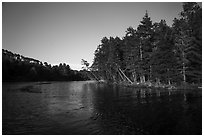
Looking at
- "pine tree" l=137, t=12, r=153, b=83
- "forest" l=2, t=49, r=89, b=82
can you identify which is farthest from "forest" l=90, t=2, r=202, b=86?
"forest" l=2, t=49, r=89, b=82

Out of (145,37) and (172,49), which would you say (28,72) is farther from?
(172,49)

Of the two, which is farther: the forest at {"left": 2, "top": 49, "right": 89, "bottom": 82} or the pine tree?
the forest at {"left": 2, "top": 49, "right": 89, "bottom": 82}

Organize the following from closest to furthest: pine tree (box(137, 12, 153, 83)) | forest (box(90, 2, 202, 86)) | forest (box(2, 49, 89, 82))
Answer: forest (box(90, 2, 202, 86))
pine tree (box(137, 12, 153, 83))
forest (box(2, 49, 89, 82))

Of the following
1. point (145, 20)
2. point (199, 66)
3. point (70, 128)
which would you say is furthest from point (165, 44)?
point (70, 128)

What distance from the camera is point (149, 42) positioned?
41.2 m

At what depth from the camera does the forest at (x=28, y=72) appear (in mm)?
92806

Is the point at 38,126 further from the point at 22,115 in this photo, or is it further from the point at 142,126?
the point at 142,126

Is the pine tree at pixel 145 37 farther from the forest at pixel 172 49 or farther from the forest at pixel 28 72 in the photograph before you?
the forest at pixel 28 72

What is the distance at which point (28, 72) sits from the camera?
115 m

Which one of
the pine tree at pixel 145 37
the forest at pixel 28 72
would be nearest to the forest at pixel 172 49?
the pine tree at pixel 145 37

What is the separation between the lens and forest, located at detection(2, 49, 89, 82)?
304 ft

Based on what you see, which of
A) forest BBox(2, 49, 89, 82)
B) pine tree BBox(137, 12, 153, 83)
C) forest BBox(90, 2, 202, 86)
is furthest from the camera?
forest BBox(2, 49, 89, 82)

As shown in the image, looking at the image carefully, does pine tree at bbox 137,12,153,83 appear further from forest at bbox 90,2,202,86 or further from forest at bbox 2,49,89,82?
forest at bbox 2,49,89,82

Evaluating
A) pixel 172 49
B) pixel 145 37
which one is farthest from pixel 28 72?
pixel 172 49
